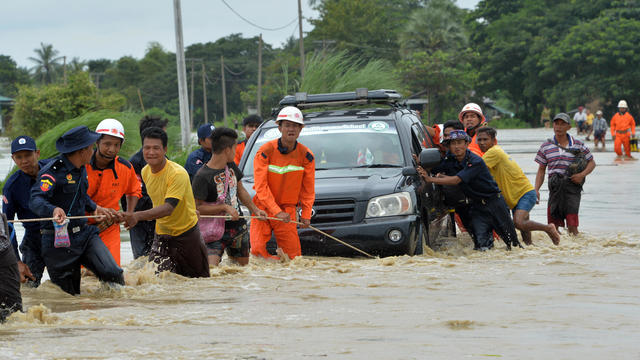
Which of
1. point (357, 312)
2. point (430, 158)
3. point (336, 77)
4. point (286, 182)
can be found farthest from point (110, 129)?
point (336, 77)

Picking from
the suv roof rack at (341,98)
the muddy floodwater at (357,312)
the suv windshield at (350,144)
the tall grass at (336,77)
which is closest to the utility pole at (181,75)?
the tall grass at (336,77)

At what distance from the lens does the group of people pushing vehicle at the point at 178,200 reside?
6500mm

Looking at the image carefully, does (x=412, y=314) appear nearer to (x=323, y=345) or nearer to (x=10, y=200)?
(x=323, y=345)

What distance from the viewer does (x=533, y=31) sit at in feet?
241

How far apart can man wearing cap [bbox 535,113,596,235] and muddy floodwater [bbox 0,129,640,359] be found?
1226 mm

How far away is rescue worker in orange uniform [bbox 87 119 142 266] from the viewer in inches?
278

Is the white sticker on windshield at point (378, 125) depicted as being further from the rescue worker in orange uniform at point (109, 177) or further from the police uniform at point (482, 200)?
Result: the rescue worker in orange uniform at point (109, 177)

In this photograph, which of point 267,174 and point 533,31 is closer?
point 267,174

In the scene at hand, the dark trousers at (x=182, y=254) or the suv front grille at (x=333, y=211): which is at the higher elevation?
the suv front grille at (x=333, y=211)

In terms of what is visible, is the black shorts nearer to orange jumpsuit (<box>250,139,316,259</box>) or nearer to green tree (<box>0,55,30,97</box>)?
orange jumpsuit (<box>250,139,316,259</box>)

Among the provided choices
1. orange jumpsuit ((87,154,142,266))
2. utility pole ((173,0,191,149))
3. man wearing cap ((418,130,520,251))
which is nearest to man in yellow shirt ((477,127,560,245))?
man wearing cap ((418,130,520,251))

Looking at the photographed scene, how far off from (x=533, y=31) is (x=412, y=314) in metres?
70.7

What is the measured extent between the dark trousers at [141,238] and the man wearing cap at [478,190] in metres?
2.83

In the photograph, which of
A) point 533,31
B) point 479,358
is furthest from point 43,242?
point 533,31
